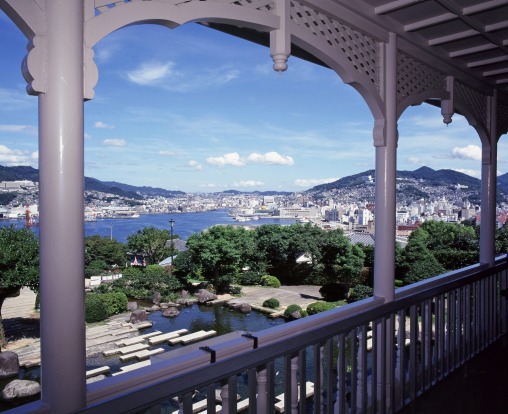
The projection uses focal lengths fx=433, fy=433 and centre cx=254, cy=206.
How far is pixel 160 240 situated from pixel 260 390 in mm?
30307

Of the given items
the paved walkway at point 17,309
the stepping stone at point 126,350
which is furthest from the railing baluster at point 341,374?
the paved walkway at point 17,309

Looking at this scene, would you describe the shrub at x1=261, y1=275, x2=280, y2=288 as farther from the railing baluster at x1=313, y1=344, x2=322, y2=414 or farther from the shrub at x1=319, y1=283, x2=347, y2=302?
the railing baluster at x1=313, y1=344, x2=322, y2=414

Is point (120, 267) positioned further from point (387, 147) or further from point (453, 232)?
point (387, 147)

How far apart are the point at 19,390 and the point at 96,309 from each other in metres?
7.42

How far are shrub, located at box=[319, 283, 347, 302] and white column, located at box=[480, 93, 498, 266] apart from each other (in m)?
21.3

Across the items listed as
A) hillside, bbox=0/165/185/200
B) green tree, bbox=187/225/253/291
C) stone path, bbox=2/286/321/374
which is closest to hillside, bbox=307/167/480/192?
stone path, bbox=2/286/321/374

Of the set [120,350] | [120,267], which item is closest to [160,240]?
[120,267]

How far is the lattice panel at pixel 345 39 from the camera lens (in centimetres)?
178

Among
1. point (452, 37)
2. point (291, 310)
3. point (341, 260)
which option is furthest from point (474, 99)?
point (341, 260)

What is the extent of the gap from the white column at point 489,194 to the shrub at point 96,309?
20.3m

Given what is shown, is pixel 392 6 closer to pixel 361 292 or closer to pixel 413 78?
pixel 413 78

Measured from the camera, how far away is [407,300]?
86.6 inches

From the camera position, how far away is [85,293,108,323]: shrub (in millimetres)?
20859

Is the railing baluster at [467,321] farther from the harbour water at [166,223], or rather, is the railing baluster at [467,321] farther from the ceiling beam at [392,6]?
the harbour water at [166,223]
